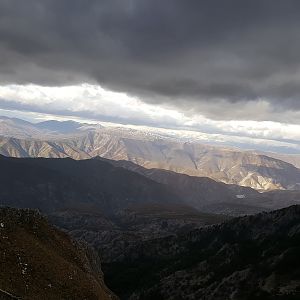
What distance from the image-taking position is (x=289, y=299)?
13212 cm

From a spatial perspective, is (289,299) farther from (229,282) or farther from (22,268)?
(22,268)

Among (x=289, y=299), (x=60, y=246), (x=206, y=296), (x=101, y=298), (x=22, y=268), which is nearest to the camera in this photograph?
(x=22, y=268)

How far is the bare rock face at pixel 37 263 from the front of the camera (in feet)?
226

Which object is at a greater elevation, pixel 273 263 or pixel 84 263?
pixel 84 263

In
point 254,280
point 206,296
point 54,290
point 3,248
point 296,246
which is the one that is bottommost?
point 206,296

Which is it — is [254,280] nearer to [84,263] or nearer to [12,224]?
[84,263]

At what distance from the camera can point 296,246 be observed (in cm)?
18925

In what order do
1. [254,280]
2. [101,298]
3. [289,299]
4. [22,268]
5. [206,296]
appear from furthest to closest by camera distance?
[206,296]
[254,280]
[289,299]
[101,298]
[22,268]

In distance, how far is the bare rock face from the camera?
6888 cm

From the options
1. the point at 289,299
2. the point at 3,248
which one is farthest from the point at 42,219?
the point at 289,299

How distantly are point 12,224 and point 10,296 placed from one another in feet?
83.7

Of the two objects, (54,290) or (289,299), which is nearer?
(54,290)

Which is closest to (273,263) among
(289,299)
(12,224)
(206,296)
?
(206,296)

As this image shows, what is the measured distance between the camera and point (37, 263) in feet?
255
